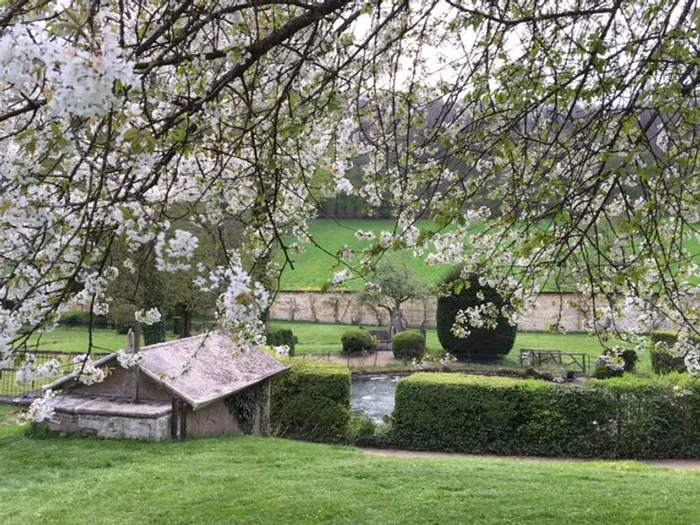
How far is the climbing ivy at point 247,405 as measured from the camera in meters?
10.9

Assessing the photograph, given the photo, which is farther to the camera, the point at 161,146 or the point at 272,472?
the point at 272,472

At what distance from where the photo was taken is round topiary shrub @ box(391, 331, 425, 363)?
21734 mm

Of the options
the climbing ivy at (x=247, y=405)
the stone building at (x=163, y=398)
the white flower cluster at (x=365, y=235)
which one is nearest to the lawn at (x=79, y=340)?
the climbing ivy at (x=247, y=405)

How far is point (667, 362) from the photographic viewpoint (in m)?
18.3

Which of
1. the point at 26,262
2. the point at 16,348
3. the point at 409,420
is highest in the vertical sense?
the point at 26,262

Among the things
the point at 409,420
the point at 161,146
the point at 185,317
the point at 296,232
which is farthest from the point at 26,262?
the point at 185,317

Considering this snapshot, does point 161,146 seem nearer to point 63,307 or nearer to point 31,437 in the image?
point 63,307

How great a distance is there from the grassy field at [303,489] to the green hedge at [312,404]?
2406mm

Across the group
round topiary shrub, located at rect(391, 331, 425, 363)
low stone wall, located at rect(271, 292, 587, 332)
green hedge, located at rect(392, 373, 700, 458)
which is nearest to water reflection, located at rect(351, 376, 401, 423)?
round topiary shrub, located at rect(391, 331, 425, 363)

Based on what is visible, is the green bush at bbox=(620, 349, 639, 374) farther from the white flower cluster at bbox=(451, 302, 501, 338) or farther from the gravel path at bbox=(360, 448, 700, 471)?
the white flower cluster at bbox=(451, 302, 501, 338)

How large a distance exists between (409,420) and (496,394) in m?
1.72

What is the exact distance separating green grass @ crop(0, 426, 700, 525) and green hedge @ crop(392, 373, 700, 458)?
1819 millimetres

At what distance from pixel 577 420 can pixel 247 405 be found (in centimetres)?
604

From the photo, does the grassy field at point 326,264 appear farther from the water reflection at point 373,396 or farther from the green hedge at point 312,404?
the green hedge at point 312,404
